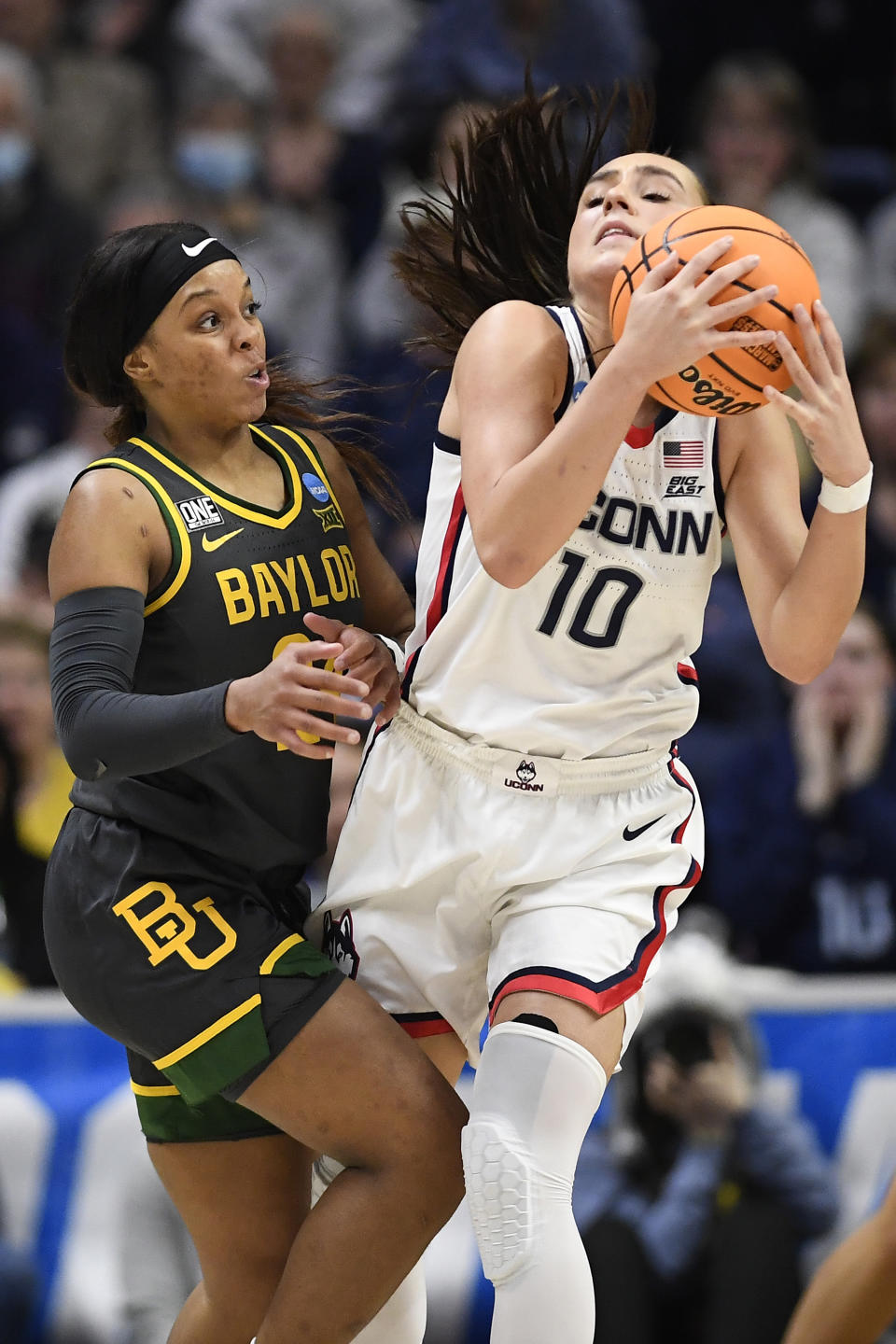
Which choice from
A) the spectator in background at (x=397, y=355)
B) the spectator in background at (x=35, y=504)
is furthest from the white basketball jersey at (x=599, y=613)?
the spectator in background at (x=35, y=504)

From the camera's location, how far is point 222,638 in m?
2.85

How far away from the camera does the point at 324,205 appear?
755cm

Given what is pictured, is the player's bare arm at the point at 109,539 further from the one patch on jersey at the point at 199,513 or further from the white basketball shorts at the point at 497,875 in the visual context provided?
the white basketball shorts at the point at 497,875

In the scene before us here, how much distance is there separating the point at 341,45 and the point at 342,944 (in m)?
5.66

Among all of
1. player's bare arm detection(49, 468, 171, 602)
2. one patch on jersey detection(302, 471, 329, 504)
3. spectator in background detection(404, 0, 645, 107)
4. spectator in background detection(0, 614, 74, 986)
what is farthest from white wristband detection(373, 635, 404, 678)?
spectator in background detection(404, 0, 645, 107)

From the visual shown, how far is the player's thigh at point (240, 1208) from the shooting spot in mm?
2982

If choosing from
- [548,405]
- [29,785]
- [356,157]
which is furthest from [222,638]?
[356,157]

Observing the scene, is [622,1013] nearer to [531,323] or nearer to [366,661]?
[366,661]

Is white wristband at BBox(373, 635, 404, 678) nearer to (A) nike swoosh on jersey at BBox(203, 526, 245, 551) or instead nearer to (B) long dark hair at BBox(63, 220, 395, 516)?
(A) nike swoosh on jersey at BBox(203, 526, 245, 551)

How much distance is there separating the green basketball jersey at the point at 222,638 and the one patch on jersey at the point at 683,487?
600 millimetres

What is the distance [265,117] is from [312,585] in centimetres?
524

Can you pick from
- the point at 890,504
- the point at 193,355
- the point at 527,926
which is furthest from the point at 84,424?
the point at 527,926

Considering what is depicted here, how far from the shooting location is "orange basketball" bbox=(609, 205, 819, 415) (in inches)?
97.8

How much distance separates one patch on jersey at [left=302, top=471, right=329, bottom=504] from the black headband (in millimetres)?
376
